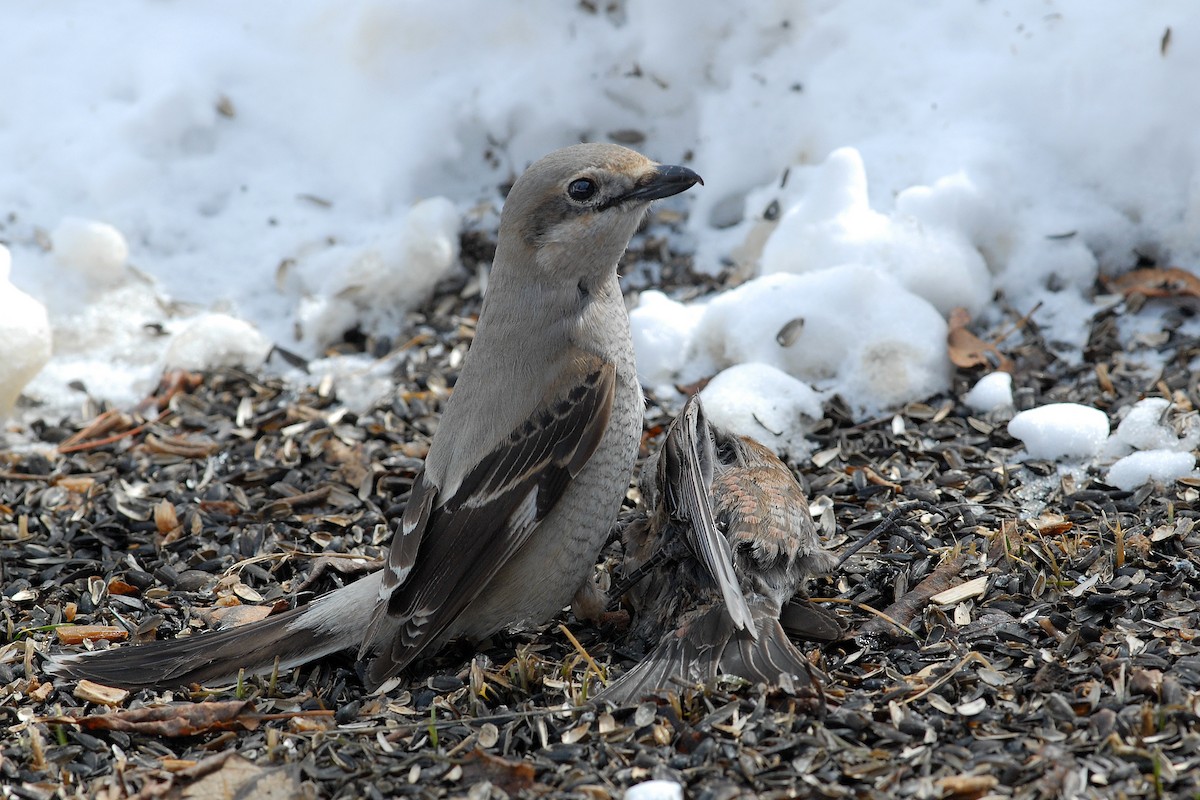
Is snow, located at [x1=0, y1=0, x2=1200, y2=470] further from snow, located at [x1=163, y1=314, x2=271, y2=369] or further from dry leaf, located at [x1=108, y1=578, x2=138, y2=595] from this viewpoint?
dry leaf, located at [x1=108, y1=578, x2=138, y2=595]

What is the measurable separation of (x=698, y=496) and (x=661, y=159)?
3.79 meters

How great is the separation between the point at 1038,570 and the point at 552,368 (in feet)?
6.27

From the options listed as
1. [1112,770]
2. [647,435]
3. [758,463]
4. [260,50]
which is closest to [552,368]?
[758,463]

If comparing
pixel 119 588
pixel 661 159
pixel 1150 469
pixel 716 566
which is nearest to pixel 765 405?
pixel 1150 469

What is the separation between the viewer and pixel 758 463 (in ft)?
15.6

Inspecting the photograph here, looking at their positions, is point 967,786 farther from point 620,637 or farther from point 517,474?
point 517,474

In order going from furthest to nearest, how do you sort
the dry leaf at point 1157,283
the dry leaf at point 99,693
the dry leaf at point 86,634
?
the dry leaf at point 1157,283 → the dry leaf at point 86,634 → the dry leaf at point 99,693

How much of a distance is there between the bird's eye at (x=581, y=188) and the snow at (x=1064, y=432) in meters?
2.29

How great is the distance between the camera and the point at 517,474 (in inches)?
170

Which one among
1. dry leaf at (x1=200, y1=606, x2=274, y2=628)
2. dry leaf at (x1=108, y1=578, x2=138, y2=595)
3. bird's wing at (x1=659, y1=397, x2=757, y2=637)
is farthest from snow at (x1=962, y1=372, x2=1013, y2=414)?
dry leaf at (x1=108, y1=578, x2=138, y2=595)

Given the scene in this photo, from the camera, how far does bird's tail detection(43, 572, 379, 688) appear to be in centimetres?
422

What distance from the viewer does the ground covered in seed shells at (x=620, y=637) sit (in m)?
3.51

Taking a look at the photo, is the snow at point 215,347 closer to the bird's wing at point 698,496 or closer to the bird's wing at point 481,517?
the bird's wing at point 481,517

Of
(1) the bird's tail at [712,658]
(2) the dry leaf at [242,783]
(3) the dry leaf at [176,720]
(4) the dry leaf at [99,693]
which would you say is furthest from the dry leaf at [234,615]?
(1) the bird's tail at [712,658]
